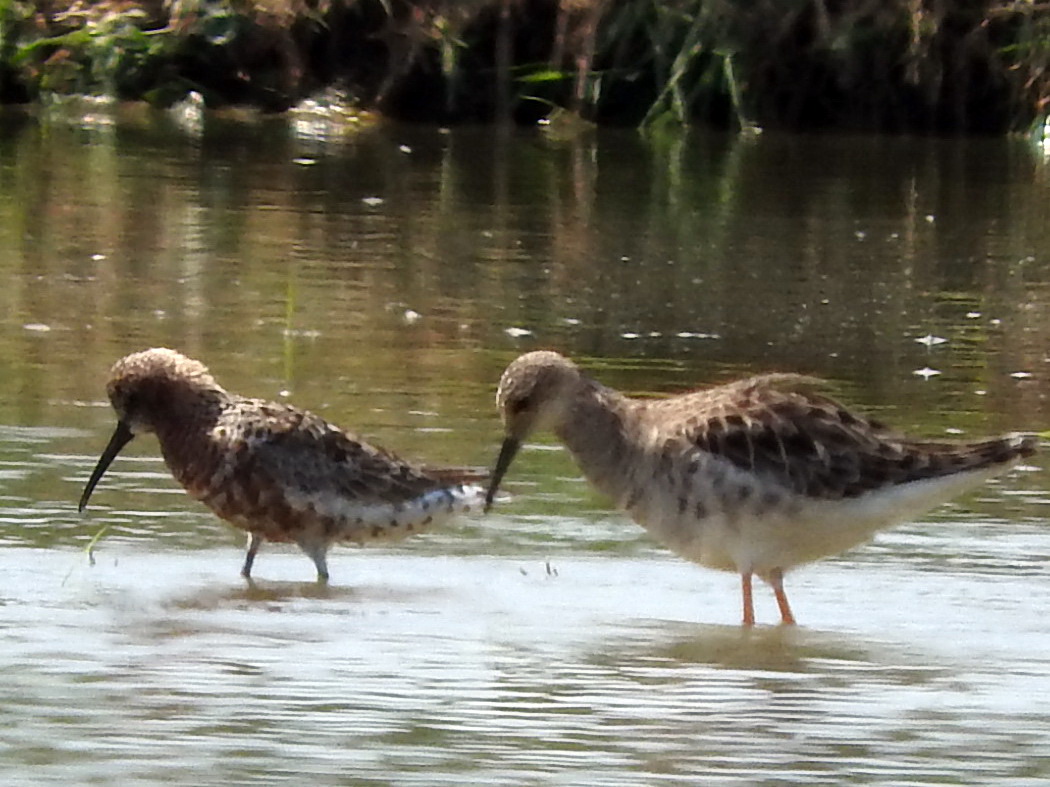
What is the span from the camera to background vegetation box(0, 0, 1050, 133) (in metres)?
21.7

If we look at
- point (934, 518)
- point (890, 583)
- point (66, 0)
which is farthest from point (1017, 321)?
point (66, 0)

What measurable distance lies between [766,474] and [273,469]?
4.94 ft

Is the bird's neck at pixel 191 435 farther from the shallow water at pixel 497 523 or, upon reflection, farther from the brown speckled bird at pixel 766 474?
the brown speckled bird at pixel 766 474

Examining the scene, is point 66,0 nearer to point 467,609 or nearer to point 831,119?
point 831,119

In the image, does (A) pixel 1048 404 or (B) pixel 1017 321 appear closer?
(A) pixel 1048 404

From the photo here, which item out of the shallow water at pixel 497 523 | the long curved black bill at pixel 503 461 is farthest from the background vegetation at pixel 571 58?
the long curved black bill at pixel 503 461

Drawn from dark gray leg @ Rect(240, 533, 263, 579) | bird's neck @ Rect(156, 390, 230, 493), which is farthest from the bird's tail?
bird's neck @ Rect(156, 390, 230, 493)

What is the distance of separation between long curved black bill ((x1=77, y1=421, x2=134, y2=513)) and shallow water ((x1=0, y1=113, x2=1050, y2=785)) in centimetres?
9

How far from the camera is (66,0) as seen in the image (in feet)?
79.1

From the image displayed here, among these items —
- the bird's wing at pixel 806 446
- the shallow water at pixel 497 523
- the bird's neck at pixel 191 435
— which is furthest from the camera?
the bird's neck at pixel 191 435

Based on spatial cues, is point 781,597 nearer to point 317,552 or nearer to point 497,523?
point 497,523

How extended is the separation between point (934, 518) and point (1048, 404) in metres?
1.92

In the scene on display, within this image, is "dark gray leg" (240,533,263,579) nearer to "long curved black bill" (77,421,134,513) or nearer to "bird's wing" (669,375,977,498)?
"long curved black bill" (77,421,134,513)

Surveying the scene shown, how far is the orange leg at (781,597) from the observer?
6975mm
